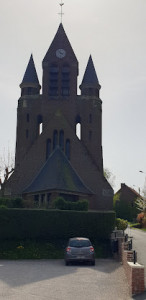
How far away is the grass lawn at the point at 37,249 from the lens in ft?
81.1

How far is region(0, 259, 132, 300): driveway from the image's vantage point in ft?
42.7

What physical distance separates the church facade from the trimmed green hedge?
1160 centimetres

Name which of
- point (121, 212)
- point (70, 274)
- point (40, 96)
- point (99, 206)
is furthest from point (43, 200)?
point (121, 212)

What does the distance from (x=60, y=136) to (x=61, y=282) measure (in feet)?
110

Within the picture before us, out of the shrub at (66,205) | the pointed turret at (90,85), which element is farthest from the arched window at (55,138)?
the shrub at (66,205)

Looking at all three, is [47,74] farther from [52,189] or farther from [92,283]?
[92,283]

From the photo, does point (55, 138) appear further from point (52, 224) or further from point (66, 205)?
point (52, 224)

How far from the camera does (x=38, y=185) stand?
42.6 metres

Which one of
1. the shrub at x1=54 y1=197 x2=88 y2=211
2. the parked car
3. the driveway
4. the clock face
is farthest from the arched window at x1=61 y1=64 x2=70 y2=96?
the driveway

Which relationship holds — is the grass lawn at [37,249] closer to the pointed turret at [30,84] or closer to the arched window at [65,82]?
the arched window at [65,82]

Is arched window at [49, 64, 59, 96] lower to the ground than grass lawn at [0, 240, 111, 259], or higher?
higher

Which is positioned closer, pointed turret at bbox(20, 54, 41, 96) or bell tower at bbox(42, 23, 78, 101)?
bell tower at bbox(42, 23, 78, 101)

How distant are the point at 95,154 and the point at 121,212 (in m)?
26.3

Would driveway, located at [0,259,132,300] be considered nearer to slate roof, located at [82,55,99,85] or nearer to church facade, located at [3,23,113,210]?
church facade, located at [3,23,113,210]
